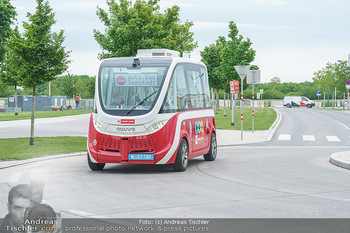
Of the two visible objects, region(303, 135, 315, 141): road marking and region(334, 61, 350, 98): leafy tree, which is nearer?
region(303, 135, 315, 141): road marking

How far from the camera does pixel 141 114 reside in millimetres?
12000

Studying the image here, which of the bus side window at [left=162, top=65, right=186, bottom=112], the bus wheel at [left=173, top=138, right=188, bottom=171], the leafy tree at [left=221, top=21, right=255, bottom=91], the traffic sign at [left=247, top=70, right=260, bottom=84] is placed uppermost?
the leafy tree at [left=221, top=21, right=255, bottom=91]

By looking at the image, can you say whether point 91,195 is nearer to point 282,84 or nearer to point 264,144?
point 264,144

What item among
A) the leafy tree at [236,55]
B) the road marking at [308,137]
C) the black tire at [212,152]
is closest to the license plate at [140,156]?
the black tire at [212,152]

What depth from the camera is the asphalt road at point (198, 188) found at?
7699 mm

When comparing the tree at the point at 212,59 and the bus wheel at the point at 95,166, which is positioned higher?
the tree at the point at 212,59

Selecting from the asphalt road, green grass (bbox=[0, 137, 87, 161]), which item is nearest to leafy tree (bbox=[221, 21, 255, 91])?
green grass (bbox=[0, 137, 87, 161])

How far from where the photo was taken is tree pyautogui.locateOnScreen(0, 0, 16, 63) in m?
19.6

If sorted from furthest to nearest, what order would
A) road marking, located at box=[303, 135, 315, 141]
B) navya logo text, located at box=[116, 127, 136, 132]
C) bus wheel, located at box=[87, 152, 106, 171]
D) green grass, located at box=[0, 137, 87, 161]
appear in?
road marking, located at box=[303, 135, 315, 141] < green grass, located at box=[0, 137, 87, 161] < bus wheel, located at box=[87, 152, 106, 171] < navya logo text, located at box=[116, 127, 136, 132]

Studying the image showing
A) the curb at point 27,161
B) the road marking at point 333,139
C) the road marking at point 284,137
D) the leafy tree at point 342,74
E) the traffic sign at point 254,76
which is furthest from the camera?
the leafy tree at point 342,74

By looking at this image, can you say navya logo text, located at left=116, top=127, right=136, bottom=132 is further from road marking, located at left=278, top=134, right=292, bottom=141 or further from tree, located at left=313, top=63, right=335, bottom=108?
tree, located at left=313, top=63, right=335, bottom=108

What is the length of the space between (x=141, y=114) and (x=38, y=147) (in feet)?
25.3

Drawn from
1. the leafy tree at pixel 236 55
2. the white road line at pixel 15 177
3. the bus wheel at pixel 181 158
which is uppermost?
the leafy tree at pixel 236 55

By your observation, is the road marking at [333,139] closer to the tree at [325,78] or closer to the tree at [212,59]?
the tree at [212,59]
